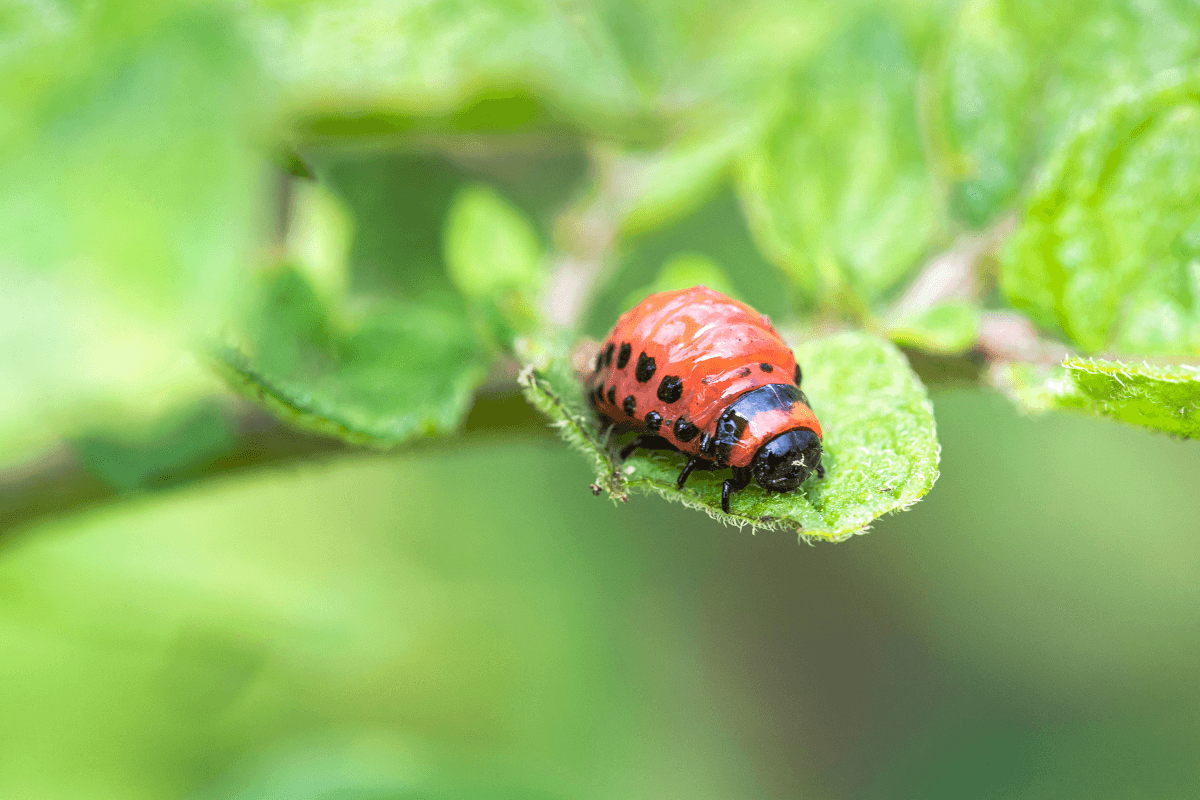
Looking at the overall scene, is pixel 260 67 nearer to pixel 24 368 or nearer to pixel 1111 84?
pixel 24 368

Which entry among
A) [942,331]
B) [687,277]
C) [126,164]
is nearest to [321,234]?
[687,277]

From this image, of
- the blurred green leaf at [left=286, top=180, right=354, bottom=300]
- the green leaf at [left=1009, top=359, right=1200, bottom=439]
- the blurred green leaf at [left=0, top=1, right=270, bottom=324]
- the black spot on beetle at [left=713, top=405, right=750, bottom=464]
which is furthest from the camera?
the blurred green leaf at [left=286, top=180, right=354, bottom=300]

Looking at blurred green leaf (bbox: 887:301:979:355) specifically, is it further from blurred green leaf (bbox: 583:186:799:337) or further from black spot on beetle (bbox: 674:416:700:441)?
blurred green leaf (bbox: 583:186:799:337)

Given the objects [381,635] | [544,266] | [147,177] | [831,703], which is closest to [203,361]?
[147,177]

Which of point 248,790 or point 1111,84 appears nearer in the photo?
point 1111,84

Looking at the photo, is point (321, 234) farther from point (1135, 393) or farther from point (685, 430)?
point (1135, 393)

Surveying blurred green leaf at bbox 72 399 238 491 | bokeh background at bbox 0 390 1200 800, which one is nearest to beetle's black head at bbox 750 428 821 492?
blurred green leaf at bbox 72 399 238 491

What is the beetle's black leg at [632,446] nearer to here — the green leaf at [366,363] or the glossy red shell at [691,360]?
the glossy red shell at [691,360]
